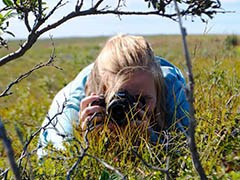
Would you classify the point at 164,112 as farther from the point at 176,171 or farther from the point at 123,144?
the point at 176,171

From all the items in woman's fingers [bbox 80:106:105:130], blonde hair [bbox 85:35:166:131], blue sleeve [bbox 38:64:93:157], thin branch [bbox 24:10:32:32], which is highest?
thin branch [bbox 24:10:32:32]

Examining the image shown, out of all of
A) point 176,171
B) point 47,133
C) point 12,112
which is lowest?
point 12,112

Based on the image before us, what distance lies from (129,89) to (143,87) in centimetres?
8

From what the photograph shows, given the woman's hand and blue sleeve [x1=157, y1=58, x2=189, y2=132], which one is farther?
blue sleeve [x1=157, y1=58, x2=189, y2=132]

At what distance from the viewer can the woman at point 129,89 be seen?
215 cm

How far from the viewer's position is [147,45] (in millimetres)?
2514

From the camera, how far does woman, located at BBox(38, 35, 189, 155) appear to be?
2.15 metres

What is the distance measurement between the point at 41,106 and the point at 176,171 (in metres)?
3.44

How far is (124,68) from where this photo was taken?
7.33ft

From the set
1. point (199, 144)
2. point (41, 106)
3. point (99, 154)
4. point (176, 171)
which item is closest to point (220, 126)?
point (199, 144)

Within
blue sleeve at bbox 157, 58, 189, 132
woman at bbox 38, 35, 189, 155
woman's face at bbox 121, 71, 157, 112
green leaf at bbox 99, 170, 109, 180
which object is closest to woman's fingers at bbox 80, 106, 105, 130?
woman at bbox 38, 35, 189, 155

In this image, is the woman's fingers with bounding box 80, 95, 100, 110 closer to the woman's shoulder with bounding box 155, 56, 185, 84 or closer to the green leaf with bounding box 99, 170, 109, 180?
the woman's shoulder with bounding box 155, 56, 185, 84

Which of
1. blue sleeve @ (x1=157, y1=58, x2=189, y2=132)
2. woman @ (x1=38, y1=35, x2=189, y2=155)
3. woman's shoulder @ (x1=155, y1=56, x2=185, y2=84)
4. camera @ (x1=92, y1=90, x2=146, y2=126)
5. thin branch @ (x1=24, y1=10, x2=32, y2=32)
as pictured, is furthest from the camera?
woman's shoulder @ (x1=155, y1=56, x2=185, y2=84)

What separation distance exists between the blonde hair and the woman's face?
0.02 metres
